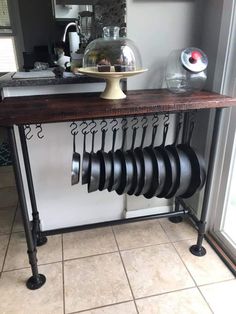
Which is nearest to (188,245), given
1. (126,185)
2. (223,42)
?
(126,185)

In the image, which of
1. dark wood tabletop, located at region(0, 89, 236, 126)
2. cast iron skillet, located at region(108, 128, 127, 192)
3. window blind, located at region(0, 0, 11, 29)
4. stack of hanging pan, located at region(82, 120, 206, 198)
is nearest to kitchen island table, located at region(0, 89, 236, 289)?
dark wood tabletop, located at region(0, 89, 236, 126)

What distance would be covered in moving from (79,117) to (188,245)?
1.10m

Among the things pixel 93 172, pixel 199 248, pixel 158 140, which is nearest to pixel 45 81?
pixel 93 172

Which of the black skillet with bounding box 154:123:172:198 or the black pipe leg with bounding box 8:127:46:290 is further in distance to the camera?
the black skillet with bounding box 154:123:172:198

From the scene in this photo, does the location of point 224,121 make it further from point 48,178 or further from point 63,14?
point 63,14

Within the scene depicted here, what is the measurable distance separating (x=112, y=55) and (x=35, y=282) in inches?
48.1

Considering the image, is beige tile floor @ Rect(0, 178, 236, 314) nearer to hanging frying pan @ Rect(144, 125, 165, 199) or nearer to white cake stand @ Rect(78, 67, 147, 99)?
hanging frying pan @ Rect(144, 125, 165, 199)

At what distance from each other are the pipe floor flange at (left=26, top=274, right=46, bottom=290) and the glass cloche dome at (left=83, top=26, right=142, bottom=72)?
112 cm

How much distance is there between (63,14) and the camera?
3064 millimetres

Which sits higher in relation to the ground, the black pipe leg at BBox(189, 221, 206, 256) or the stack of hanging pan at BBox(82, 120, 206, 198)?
the stack of hanging pan at BBox(82, 120, 206, 198)

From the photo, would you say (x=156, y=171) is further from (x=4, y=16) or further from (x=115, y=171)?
(x=4, y=16)

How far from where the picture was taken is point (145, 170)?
1.32m

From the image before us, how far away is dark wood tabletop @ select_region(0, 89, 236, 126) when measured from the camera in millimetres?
1032

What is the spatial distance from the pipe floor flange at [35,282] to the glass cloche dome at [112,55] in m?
1.12
